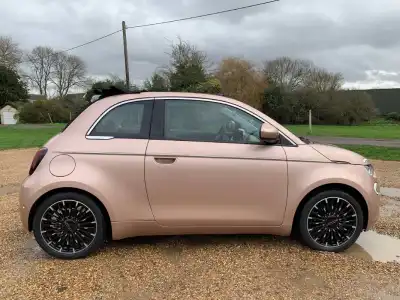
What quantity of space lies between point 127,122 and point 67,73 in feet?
207

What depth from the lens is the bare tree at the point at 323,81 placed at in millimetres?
42125

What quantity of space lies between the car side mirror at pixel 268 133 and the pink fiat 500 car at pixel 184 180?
10 millimetres

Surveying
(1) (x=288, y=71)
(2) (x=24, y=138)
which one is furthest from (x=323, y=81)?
(2) (x=24, y=138)

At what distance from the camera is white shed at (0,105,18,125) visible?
52.8 m

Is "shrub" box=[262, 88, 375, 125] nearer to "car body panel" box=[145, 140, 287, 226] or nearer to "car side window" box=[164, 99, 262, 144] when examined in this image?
"car side window" box=[164, 99, 262, 144]

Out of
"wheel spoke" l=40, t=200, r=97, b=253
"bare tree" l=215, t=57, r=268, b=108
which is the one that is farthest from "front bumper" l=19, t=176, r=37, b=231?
"bare tree" l=215, t=57, r=268, b=108

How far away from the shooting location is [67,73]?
62312mm

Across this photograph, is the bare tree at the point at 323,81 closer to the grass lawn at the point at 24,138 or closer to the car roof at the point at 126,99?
the grass lawn at the point at 24,138

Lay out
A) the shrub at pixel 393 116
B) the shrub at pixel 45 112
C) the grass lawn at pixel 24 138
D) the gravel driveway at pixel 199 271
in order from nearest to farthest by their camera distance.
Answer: the gravel driveway at pixel 199 271
the grass lawn at pixel 24 138
the shrub at pixel 393 116
the shrub at pixel 45 112

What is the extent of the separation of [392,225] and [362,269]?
172 cm

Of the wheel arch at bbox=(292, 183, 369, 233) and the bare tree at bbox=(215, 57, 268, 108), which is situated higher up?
the bare tree at bbox=(215, 57, 268, 108)

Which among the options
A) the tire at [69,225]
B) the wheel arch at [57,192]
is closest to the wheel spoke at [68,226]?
the tire at [69,225]

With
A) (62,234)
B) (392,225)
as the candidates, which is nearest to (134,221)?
(62,234)

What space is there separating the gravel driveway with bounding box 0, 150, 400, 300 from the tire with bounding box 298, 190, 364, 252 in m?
0.13
